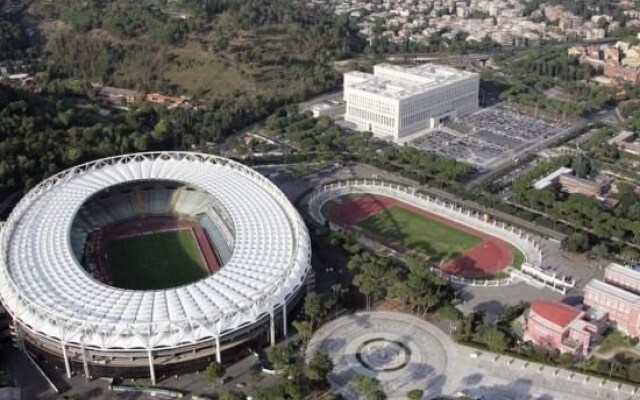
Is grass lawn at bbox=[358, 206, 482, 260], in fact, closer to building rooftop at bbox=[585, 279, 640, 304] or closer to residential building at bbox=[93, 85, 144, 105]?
building rooftop at bbox=[585, 279, 640, 304]

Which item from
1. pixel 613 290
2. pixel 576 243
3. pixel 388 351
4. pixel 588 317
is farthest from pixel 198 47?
pixel 588 317

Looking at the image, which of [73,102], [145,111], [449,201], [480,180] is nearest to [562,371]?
[449,201]

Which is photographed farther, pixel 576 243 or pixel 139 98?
pixel 139 98

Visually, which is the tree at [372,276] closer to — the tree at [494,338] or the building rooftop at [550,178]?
the tree at [494,338]

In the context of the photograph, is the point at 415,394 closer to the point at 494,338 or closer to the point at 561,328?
the point at 494,338

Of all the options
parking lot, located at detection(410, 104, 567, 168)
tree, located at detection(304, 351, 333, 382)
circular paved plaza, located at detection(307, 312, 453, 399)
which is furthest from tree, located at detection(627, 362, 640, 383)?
parking lot, located at detection(410, 104, 567, 168)

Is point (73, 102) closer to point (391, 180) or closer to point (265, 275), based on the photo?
point (391, 180)

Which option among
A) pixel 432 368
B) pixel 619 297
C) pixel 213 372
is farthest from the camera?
pixel 619 297
